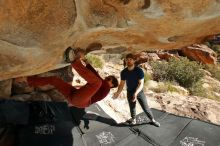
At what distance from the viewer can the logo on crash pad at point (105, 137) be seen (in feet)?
23.8

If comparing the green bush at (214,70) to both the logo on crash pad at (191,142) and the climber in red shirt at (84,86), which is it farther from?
the climber in red shirt at (84,86)

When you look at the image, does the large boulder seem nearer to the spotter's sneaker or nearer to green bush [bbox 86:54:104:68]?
green bush [bbox 86:54:104:68]

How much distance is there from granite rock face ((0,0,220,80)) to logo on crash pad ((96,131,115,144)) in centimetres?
216

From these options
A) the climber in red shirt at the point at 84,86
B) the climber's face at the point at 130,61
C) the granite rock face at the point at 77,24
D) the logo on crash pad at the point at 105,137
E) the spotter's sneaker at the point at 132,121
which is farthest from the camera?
the spotter's sneaker at the point at 132,121

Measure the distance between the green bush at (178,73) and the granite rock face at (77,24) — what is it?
30.9 feet

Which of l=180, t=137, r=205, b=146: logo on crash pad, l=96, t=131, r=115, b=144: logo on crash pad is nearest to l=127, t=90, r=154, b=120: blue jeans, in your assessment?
l=96, t=131, r=115, b=144: logo on crash pad

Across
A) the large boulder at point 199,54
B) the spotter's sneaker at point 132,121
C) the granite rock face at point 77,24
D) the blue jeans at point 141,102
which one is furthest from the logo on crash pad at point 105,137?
the large boulder at point 199,54

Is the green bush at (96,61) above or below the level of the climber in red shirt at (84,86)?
below

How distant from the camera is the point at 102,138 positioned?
733 centimetres

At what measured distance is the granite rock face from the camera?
4.63 meters

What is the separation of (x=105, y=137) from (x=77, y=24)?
2994 mm

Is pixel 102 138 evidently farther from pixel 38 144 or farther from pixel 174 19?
pixel 174 19

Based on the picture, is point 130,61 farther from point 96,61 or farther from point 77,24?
point 96,61

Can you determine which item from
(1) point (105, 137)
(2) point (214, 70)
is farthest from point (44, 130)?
(2) point (214, 70)
